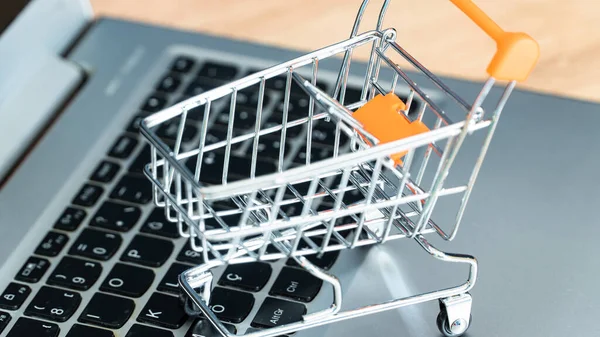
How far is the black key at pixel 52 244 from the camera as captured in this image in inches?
28.0

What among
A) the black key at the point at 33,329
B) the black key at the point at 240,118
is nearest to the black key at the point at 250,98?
the black key at the point at 240,118

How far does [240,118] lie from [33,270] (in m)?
0.26

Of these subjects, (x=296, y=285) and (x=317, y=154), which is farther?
(x=317, y=154)

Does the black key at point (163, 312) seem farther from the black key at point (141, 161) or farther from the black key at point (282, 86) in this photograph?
the black key at point (282, 86)

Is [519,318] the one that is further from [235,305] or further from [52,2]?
[52,2]

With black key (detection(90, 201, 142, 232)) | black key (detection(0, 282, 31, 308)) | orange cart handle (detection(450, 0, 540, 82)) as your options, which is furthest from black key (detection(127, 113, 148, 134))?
orange cart handle (detection(450, 0, 540, 82))

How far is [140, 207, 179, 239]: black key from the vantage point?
719 millimetres

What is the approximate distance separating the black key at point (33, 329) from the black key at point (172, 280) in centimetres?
9

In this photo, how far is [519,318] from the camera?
0.63 m

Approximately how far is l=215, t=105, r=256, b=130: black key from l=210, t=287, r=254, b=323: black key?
0.73ft

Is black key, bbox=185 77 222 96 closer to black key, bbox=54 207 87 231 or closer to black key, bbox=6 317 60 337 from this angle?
black key, bbox=54 207 87 231

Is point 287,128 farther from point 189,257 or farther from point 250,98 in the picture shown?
point 189,257

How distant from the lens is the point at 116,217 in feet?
2.43

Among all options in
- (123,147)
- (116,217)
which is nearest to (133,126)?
(123,147)
